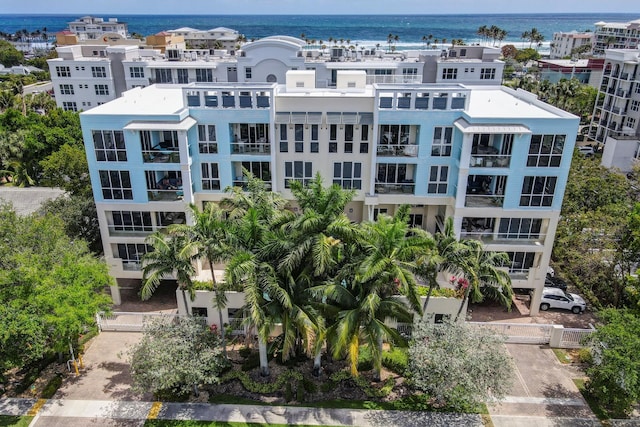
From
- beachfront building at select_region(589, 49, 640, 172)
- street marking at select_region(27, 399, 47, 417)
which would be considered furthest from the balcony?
beachfront building at select_region(589, 49, 640, 172)

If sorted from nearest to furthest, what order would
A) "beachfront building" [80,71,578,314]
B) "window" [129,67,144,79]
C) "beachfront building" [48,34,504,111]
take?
"beachfront building" [80,71,578,314], "beachfront building" [48,34,504,111], "window" [129,67,144,79]

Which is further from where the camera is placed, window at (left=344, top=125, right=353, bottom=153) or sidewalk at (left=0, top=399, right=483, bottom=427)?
window at (left=344, top=125, right=353, bottom=153)

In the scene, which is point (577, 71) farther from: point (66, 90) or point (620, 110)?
point (66, 90)

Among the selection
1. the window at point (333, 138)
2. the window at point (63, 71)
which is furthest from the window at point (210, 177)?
the window at point (63, 71)

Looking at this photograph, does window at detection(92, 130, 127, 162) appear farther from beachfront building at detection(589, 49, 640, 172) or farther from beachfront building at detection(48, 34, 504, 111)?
beachfront building at detection(589, 49, 640, 172)

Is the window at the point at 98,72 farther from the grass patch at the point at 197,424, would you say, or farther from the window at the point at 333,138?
the grass patch at the point at 197,424

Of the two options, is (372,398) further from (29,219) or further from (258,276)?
(29,219)
